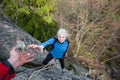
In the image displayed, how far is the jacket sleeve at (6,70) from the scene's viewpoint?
1.74 meters

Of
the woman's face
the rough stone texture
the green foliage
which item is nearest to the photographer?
the woman's face

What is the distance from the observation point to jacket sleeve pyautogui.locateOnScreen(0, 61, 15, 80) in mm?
1739

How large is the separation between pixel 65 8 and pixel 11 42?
943 centimetres

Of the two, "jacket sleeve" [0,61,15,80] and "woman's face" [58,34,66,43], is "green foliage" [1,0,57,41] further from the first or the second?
"jacket sleeve" [0,61,15,80]

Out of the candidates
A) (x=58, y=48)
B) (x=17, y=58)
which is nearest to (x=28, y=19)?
(x=58, y=48)

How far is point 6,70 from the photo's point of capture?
1.75 m

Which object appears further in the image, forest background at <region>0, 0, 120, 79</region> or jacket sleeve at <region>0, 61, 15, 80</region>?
forest background at <region>0, 0, 120, 79</region>

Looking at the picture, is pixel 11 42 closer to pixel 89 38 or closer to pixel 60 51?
pixel 60 51

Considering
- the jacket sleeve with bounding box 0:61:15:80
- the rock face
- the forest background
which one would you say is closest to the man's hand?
the jacket sleeve with bounding box 0:61:15:80

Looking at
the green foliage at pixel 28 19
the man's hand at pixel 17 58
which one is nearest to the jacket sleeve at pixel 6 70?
the man's hand at pixel 17 58

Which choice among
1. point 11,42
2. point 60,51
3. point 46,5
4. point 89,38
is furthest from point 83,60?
point 60,51

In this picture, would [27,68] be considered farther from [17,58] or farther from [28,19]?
[28,19]

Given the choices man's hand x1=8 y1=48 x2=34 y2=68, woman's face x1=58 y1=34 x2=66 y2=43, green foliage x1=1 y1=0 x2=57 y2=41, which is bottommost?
green foliage x1=1 y1=0 x2=57 y2=41

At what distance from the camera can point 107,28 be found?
635 inches
